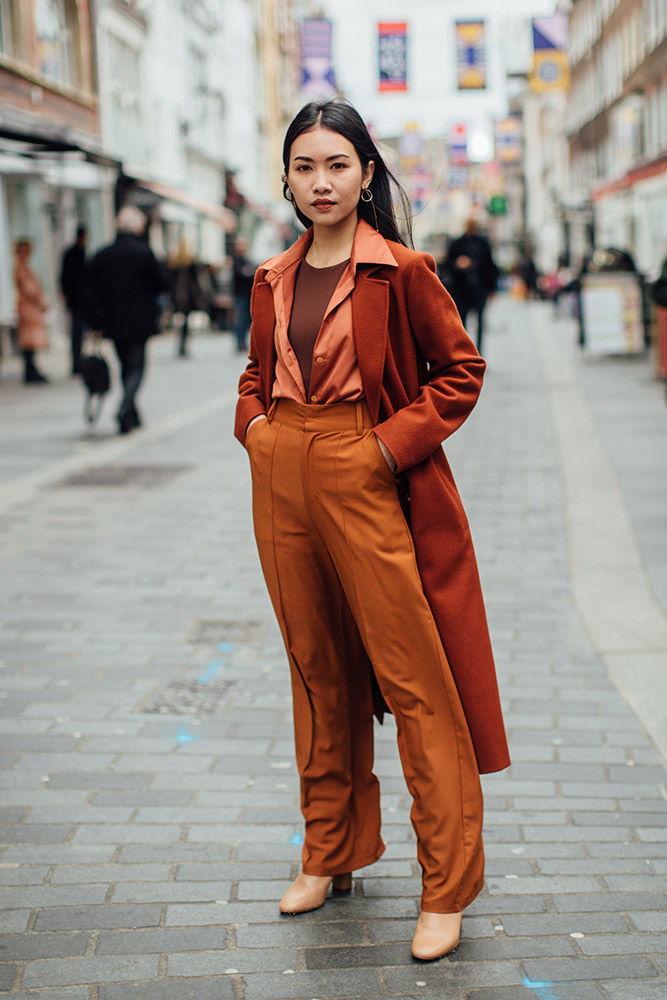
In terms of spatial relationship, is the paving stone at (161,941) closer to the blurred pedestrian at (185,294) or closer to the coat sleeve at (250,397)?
the coat sleeve at (250,397)

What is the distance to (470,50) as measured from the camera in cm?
2809

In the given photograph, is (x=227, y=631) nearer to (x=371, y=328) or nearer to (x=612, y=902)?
(x=612, y=902)

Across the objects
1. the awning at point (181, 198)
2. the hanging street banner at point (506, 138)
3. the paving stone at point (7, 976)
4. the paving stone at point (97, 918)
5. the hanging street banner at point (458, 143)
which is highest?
the hanging street banner at point (506, 138)

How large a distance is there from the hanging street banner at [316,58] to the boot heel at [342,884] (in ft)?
104

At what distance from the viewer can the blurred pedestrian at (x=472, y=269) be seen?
15984 millimetres

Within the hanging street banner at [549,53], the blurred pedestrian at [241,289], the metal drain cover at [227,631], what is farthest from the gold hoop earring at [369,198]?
the hanging street banner at [549,53]

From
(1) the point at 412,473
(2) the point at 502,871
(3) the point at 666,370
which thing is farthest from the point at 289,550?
(3) the point at 666,370

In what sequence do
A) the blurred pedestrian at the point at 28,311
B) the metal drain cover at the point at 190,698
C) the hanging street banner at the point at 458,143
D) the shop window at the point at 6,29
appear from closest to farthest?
the metal drain cover at the point at 190,698
the blurred pedestrian at the point at 28,311
the shop window at the point at 6,29
the hanging street banner at the point at 458,143

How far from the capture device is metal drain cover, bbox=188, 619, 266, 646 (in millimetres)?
5320

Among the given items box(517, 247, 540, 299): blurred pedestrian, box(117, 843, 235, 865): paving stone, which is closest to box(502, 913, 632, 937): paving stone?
box(117, 843, 235, 865): paving stone

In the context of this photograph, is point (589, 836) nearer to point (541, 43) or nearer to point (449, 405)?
point (449, 405)

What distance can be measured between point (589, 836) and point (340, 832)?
784 millimetres

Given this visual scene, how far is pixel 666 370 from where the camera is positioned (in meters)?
13.6

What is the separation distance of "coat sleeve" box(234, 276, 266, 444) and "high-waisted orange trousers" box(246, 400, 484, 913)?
0.12ft
